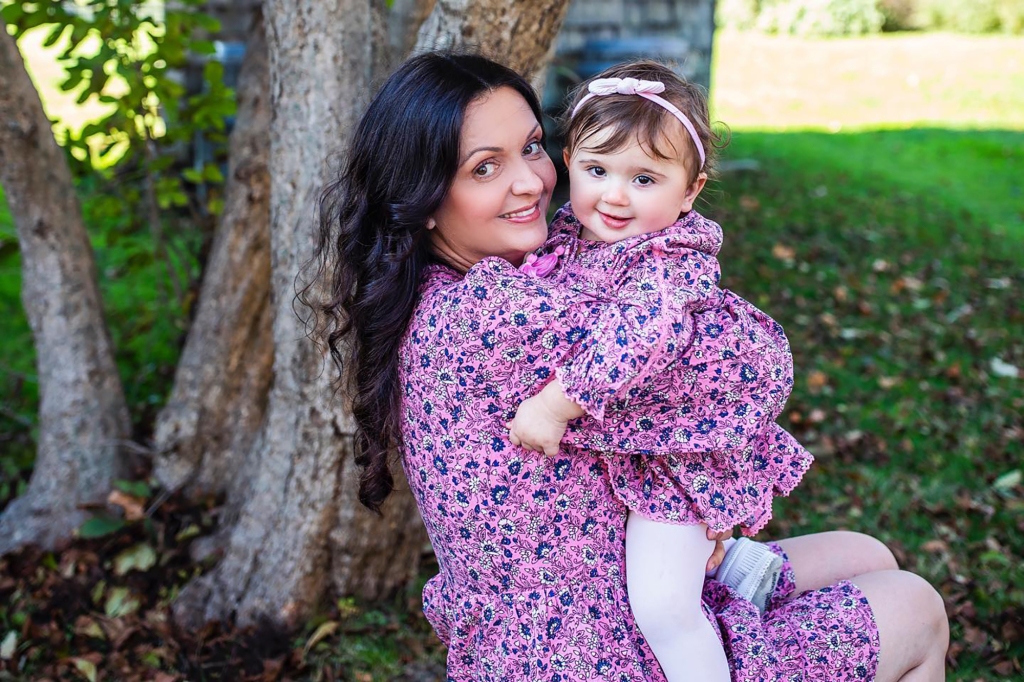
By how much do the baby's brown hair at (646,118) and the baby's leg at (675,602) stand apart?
26.4 inches

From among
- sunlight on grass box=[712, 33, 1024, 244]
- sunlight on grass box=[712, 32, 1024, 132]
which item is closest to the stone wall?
sunlight on grass box=[712, 33, 1024, 244]

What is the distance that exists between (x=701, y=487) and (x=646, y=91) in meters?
0.73

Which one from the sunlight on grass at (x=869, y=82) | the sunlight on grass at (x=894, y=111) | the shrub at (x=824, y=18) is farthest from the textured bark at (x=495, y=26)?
the shrub at (x=824, y=18)

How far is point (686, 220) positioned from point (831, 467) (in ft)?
8.87

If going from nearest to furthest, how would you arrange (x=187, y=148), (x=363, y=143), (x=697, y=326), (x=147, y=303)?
(x=697, y=326), (x=363, y=143), (x=147, y=303), (x=187, y=148)

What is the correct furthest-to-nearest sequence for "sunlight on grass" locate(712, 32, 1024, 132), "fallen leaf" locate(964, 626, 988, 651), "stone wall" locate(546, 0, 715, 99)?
1. "sunlight on grass" locate(712, 32, 1024, 132)
2. "stone wall" locate(546, 0, 715, 99)
3. "fallen leaf" locate(964, 626, 988, 651)

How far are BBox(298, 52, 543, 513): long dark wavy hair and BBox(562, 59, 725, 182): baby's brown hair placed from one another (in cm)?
18

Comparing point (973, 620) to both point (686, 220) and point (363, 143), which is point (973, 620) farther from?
point (363, 143)

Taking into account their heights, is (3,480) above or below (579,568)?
below

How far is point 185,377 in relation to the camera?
3.50 meters

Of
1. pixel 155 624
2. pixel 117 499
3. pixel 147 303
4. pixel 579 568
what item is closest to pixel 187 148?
pixel 147 303

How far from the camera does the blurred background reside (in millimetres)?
2992

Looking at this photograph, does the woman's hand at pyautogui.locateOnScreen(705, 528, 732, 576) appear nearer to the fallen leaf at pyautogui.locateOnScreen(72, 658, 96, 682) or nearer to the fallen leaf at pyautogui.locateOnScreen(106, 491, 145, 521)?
the fallen leaf at pyautogui.locateOnScreen(72, 658, 96, 682)

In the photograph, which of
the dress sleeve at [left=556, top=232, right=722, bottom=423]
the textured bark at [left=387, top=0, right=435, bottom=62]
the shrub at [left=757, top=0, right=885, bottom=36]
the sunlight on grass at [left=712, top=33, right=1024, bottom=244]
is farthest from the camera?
the shrub at [left=757, top=0, right=885, bottom=36]
